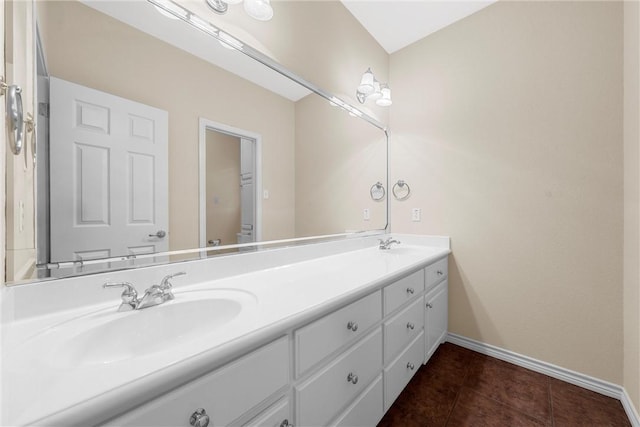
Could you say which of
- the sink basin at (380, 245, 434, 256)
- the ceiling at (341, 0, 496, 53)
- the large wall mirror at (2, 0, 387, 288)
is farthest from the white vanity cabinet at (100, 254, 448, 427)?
the ceiling at (341, 0, 496, 53)

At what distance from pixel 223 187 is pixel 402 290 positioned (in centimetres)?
101

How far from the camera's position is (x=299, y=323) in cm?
73

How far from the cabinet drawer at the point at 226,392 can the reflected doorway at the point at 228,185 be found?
0.60 metres

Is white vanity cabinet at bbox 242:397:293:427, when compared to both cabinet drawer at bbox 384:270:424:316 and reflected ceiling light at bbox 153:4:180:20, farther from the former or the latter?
reflected ceiling light at bbox 153:4:180:20

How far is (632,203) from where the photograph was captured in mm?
1288

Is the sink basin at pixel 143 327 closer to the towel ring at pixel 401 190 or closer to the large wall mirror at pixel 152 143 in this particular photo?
the large wall mirror at pixel 152 143

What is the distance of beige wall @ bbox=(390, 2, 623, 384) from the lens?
1436 mm

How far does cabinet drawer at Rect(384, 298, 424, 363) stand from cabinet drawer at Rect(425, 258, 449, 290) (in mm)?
193

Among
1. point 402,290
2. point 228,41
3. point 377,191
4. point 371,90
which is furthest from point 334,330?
point 371,90

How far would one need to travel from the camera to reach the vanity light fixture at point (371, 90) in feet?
6.30

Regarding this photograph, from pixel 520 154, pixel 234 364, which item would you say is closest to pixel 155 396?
pixel 234 364

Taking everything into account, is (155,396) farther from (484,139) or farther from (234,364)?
(484,139)

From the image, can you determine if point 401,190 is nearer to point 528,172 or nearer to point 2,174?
point 528,172

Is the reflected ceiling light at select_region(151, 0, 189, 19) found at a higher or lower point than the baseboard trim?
higher
